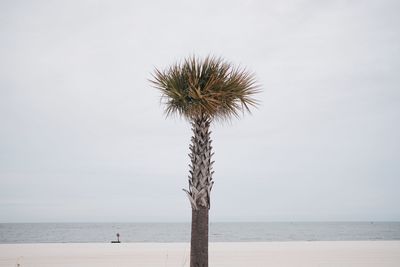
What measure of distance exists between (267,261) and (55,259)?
10494mm

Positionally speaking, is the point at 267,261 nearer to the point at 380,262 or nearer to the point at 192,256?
the point at 380,262

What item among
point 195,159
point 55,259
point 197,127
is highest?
point 197,127

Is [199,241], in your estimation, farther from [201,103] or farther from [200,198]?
[201,103]

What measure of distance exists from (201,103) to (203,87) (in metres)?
0.36

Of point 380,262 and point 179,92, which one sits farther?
point 380,262

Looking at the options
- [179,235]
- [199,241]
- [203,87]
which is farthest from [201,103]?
[179,235]

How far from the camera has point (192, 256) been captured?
8.36 meters

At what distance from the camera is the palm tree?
8227 millimetres

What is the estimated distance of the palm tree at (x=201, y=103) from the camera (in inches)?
324

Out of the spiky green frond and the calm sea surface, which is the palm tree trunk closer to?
the spiky green frond

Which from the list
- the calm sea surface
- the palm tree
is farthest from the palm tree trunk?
the calm sea surface

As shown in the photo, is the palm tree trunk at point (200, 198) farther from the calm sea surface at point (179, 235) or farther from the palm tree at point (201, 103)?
the calm sea surface at point (179, 235)

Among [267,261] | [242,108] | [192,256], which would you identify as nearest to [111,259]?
[267,261]

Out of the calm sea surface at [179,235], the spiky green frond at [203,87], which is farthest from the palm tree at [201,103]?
the calm sea surface at [179,235]
